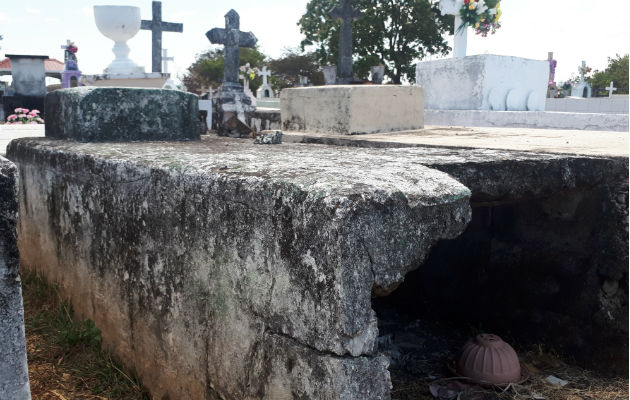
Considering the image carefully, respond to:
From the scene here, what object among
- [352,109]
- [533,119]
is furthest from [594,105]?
[352,109]

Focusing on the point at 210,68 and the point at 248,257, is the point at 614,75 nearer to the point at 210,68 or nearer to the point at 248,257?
the point at 210,68

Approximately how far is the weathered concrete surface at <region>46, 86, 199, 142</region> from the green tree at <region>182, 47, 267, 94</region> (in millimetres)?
31079

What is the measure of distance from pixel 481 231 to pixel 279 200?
2271mm

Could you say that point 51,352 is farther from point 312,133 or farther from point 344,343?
point 312,133

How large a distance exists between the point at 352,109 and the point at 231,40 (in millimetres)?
6425

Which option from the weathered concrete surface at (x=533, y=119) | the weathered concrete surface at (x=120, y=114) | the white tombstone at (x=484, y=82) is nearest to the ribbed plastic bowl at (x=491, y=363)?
the weathered concrete surface at (x=120, y=114)

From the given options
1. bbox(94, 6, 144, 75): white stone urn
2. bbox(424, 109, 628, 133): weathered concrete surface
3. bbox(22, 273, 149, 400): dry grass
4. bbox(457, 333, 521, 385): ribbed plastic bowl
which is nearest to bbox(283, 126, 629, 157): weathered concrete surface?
bbox(457, 333, 521, 385): ribbed plastic bowl

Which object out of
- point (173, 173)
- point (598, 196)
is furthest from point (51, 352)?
point (598, 196)

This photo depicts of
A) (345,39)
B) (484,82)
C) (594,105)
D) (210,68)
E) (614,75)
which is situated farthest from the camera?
(210,68)

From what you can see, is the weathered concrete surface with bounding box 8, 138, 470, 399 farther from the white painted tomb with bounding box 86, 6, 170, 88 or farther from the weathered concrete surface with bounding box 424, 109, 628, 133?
the white painted tomb with bounding box 86, 6, 170, 88

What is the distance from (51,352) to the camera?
10.5 ft

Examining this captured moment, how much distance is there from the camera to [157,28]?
16.7 m

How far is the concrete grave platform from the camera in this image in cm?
179

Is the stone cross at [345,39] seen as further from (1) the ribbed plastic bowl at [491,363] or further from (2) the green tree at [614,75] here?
(2) the green tree at [614,75]
